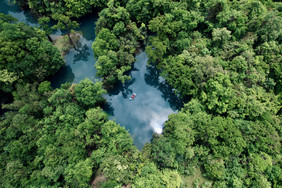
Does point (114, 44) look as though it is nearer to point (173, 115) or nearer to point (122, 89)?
point (122, 89)

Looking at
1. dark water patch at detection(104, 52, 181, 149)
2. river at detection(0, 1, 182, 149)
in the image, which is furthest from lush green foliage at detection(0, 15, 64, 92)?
dark water patch at detection(104, 52, 181, 149)

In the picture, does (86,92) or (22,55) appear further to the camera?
(22,55)

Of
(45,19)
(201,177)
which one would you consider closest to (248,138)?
(201,177)

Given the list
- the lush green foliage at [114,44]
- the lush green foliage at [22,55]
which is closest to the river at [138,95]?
the lush green foliage at [114,44]

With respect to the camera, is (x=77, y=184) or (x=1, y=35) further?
(x=1, y=35)

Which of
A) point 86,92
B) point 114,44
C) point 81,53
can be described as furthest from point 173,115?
point 81,53

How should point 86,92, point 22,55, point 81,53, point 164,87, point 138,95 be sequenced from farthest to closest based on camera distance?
point 81,53 → point 164,87 → point 138,95 → point 22,55 → point 86,92

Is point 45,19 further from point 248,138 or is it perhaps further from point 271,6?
point 271,6
